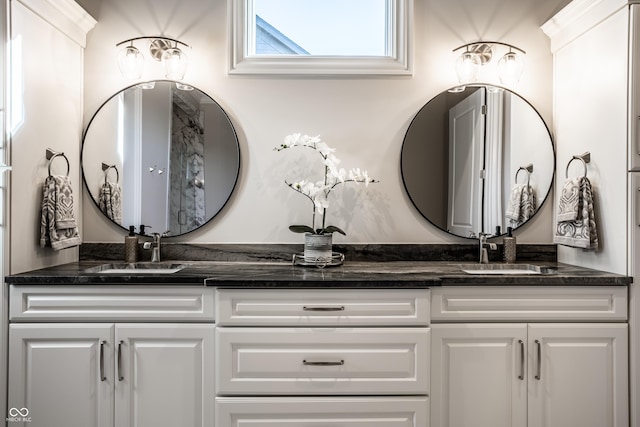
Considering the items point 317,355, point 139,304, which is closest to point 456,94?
point 317,355

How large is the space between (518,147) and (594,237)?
641mm

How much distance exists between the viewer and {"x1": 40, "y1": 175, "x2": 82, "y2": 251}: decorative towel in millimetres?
1981

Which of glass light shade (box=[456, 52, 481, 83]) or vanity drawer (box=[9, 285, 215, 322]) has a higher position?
glass light shade (box=[456, 52, 481, 83])

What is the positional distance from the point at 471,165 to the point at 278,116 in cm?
110

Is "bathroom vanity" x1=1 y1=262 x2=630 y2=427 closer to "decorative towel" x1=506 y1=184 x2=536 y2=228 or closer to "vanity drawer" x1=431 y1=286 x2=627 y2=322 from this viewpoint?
"vanity drawer" x1=431 y1=286 x2=627 y2=322

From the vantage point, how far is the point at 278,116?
2383 mm

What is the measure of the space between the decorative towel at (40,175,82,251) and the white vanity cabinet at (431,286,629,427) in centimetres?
174

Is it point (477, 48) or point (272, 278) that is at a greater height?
point (477, 48)

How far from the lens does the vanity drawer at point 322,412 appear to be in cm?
174

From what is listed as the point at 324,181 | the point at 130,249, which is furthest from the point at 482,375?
the point at 130,249

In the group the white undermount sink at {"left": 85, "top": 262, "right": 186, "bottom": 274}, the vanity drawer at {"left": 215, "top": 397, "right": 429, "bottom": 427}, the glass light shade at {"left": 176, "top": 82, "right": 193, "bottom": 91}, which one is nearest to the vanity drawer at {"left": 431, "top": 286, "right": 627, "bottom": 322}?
the vanity drawer at {"left": 215, "top": 397, "right": 429, "bottom": 427}

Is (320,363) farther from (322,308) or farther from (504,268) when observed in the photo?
(504,268)

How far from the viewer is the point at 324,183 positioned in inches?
89.3

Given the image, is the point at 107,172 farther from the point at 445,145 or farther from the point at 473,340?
the point at 473,340
